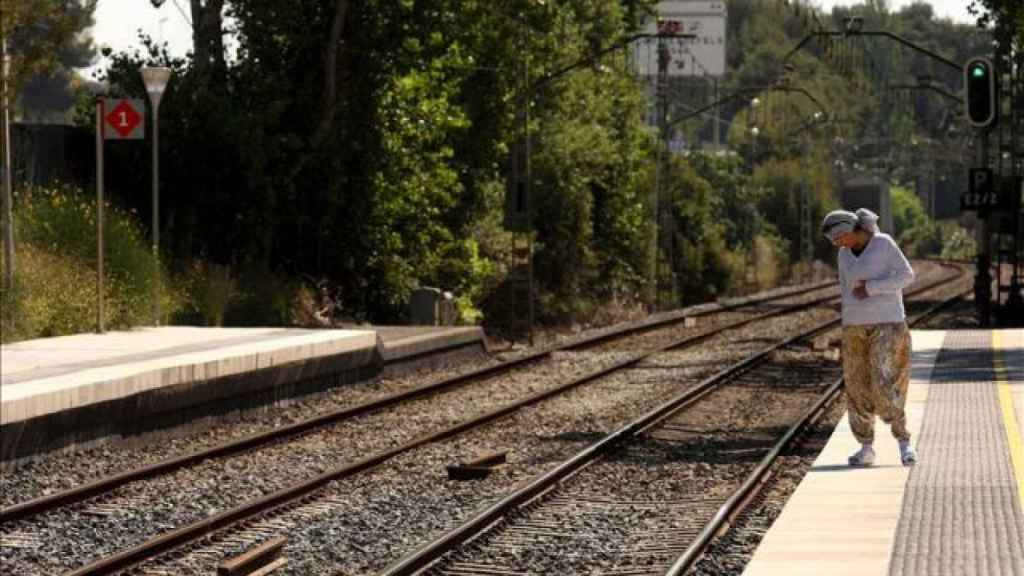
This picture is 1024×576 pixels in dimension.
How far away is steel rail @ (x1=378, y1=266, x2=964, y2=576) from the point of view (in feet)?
41.6

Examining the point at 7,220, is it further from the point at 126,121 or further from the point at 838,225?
the point at 838,225

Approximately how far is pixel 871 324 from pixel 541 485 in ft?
8.99

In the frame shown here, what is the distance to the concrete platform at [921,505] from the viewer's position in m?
11.4

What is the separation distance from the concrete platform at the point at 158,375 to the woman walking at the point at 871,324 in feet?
21.6

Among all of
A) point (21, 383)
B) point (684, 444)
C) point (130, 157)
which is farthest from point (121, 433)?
point (130, 157)

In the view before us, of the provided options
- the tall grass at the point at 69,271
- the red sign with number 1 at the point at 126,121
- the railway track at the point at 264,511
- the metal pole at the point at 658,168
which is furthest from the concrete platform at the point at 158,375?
→ the metal pole at the point at 658,168

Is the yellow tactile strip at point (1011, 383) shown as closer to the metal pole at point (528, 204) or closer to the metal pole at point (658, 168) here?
the metal pole at point (528, 204)

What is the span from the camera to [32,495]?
16594 mm

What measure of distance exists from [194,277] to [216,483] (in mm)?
17357

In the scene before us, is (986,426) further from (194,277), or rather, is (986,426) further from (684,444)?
(194,277)

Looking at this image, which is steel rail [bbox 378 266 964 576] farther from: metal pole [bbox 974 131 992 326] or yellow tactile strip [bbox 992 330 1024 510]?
metal pole [bbox 974 131 992 326]

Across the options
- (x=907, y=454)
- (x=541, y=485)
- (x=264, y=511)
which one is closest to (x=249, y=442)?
(x=541, y=485)

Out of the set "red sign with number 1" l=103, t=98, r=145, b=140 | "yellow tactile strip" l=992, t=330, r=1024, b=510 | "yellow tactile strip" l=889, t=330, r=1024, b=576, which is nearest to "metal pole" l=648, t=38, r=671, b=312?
"yellow tactile strip" l=992, t=330, r=1024, b=510

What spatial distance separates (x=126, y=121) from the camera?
1091 inches
